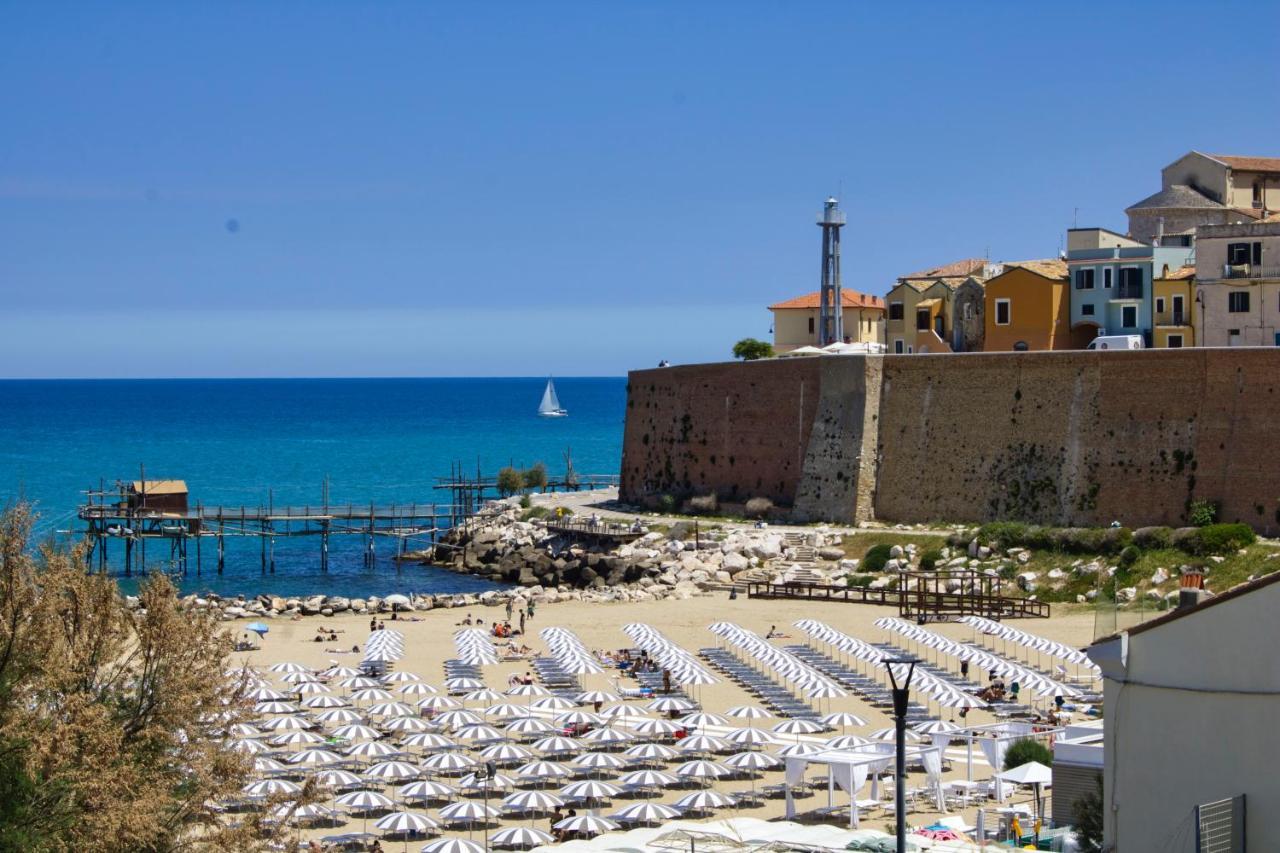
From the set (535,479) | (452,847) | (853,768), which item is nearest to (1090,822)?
(853,768)

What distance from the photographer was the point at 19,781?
1395cm

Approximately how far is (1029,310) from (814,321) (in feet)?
43.6

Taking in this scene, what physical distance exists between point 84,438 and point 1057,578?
141m

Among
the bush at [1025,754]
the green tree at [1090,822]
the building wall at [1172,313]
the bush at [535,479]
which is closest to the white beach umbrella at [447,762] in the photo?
the bush at [1025,754]

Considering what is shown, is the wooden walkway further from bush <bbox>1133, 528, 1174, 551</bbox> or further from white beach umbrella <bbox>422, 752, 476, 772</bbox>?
white beach umbrella <bbox>422, 752, 476, 772</bbox>

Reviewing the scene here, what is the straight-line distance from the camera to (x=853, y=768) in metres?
23.7

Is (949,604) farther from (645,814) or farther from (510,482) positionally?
(510,482)

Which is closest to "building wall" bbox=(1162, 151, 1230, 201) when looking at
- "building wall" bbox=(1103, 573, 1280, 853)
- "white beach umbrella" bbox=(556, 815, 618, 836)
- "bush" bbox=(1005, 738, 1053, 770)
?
"bush" bbox=(1005, 738, 1053, 770)

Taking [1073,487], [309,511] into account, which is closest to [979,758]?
[1073,487]

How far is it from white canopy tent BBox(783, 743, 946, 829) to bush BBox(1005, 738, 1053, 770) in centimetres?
116

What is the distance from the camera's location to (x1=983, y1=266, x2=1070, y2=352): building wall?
5494 centimetres

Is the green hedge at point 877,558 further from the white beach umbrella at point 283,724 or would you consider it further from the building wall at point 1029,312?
the white beach umbrella at point 283,724

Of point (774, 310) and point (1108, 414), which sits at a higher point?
point (774, 310)

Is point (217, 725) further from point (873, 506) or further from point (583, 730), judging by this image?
point (873, 506)
